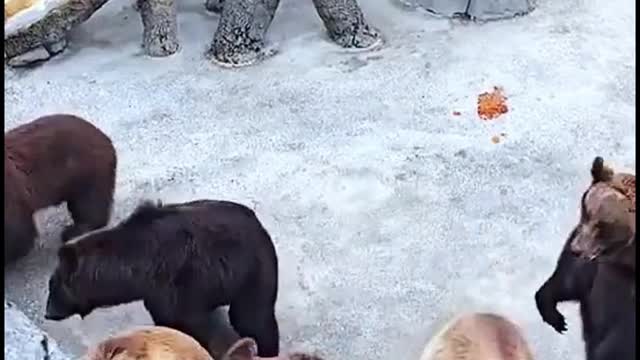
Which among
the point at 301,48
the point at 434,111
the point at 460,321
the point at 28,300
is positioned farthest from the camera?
the point at 301,48

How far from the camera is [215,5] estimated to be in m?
7.20

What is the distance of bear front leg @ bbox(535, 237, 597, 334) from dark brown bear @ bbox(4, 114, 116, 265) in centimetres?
161

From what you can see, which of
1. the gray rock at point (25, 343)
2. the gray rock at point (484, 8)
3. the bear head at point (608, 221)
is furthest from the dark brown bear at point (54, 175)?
the gray rock at point (484, 8)

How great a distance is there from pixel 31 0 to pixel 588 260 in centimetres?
336

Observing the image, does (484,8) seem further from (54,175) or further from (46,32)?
(54,175)

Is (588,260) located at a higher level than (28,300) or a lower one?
higher

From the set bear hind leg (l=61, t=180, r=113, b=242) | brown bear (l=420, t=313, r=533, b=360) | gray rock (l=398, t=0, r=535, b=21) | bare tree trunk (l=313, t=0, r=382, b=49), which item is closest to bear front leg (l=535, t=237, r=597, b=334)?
brown bear (l=420, t=313, r=533, b=360)

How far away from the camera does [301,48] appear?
683 centimetres

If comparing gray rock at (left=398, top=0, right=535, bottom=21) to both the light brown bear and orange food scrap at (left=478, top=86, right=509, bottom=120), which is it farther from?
the light brown bear

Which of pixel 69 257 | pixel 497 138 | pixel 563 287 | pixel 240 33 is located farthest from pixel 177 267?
pixel 240 33

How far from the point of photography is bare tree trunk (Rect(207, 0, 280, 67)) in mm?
6684

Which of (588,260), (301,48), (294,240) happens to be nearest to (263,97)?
(301,48)

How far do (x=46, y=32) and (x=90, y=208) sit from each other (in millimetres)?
1590

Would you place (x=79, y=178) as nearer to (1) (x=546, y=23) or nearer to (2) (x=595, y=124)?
(2) (x=595, y=124)
